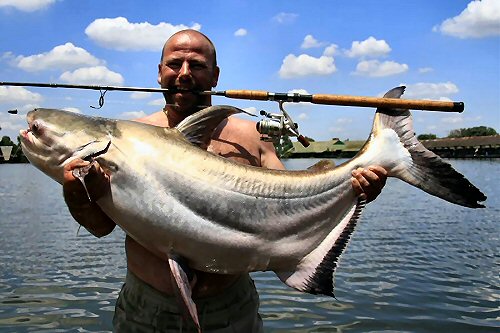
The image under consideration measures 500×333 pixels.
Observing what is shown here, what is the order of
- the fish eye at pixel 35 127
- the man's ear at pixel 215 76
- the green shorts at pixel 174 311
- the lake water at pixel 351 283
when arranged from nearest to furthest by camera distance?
the fish eye at pixel 35 127
the green shorts at pixel 174 311
the man's ear at pixel 215 76
the lake water at pixel 351 283

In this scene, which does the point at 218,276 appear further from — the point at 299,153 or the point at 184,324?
the point at 299,153

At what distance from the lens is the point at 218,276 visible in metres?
3.97

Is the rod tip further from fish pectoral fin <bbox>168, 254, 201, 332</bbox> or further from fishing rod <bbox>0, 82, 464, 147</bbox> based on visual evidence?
fish pectoral fin <bbox>168, 254, 201, 332</bbox>

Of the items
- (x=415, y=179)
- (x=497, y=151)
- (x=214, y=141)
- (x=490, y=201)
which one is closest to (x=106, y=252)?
(x=214, y=141)

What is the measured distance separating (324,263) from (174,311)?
1.10m

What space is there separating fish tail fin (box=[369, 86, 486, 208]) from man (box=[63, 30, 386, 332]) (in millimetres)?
190

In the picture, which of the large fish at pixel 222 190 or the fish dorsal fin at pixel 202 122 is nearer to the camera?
the large fish at pixel 222 190

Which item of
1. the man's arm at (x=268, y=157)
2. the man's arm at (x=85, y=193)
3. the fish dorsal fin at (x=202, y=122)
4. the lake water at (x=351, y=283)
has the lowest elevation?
the lake water at (x=351, y=283)

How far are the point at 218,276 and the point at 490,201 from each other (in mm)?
25059

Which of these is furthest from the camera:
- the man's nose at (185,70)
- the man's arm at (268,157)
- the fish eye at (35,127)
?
the man's arm at (268,157)

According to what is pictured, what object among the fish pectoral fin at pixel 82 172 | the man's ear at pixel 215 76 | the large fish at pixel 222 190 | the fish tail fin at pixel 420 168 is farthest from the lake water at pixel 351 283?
the fish pectoral fin at pixel 82 172

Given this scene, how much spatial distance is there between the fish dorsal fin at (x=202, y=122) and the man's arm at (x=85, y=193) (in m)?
0.62

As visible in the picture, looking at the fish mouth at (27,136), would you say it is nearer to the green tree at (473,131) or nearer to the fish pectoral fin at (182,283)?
the fish pectoral fin at (182,283)

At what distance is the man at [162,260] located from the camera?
12.2 feet
